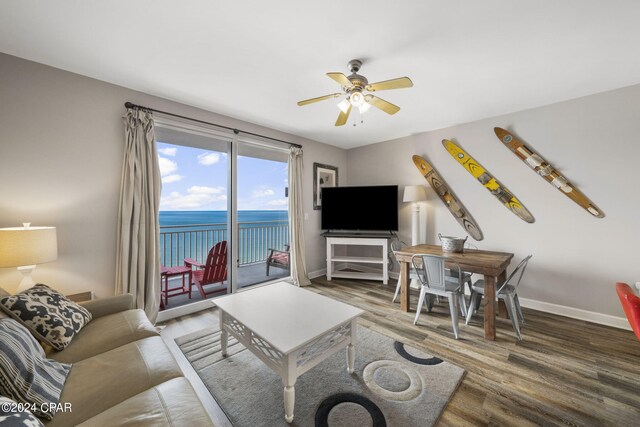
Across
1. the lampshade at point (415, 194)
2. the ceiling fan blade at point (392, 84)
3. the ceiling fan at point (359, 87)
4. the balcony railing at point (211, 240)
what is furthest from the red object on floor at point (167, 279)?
the lampshade at point (415, 194)

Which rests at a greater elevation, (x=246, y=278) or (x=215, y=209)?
(x=215, y=209)

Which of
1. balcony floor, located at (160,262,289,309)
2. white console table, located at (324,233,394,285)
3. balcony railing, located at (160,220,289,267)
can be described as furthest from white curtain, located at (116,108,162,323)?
white console table, located at (324,233,394,285)

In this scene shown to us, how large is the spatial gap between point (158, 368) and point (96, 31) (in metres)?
2.30

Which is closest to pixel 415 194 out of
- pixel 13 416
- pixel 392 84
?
pixel 392 84

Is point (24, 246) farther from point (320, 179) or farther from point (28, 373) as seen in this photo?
point (320, 179)

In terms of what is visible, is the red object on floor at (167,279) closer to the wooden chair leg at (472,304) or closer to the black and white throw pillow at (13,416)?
the black and white throw pillow at (13,416)

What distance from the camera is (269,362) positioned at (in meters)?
1.57

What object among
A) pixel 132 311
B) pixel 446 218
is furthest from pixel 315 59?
pixel 446 218

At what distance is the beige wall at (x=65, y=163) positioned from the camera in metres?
1.96

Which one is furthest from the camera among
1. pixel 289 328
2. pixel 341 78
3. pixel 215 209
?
pixel 215 209

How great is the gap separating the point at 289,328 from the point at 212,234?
132 inches

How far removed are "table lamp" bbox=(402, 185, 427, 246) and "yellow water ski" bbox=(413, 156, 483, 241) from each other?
0.20 metres

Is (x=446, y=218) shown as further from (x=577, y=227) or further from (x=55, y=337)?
(x=55, y=337)

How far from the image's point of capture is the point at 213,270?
329cm
